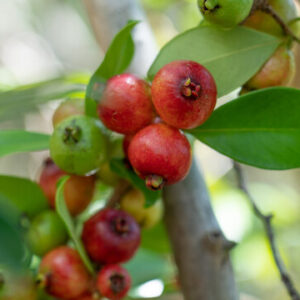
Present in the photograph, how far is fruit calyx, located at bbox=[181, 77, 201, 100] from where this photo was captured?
2.39 ft

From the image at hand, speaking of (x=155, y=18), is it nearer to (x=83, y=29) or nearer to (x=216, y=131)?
(x=83, y=29)

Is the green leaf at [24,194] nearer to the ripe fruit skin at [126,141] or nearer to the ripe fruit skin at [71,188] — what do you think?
the ripe fruit skin at [71,188]

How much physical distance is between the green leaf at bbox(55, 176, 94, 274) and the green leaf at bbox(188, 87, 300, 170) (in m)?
0.24

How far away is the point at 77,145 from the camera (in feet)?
2.86

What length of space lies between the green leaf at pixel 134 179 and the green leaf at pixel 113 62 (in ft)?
0.39

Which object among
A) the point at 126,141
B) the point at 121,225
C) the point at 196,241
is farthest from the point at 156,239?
the point at 126,141

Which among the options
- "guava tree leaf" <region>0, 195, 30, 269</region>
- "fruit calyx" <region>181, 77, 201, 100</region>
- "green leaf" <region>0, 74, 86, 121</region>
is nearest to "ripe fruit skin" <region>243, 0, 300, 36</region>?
"fruit calyx" <region>181, 77, 201, 100</region>

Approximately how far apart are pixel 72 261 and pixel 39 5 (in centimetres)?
317

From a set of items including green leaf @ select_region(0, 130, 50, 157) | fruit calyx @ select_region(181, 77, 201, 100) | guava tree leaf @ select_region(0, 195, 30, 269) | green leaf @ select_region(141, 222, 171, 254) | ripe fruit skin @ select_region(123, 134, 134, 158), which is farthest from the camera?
green leaf @ select_region(141, 222, 171, 254)

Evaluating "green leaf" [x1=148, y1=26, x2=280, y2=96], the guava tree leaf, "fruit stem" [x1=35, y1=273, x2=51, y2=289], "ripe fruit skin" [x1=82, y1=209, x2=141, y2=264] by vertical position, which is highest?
"green leaf" [x1=148, y1=26, x2=280, y2=96]

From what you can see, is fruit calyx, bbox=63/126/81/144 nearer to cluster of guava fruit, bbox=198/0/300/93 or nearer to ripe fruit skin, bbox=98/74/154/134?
ripe fruit skin, bbox=98/74/154/134

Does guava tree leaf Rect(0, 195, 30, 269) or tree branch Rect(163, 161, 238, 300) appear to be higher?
tree branch Rect(163, 161, 238, 300)

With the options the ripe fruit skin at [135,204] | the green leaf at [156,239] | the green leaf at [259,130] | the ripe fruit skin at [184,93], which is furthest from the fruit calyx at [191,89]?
the green leaf at [156,239]

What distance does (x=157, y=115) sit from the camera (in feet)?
2.68
